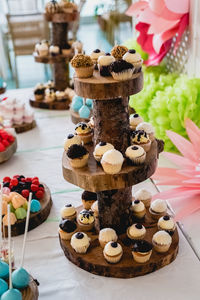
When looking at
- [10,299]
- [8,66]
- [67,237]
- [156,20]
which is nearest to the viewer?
[10,299]

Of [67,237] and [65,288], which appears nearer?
[65,288]

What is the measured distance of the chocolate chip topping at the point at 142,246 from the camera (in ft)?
3.12

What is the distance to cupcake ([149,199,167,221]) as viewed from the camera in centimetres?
111

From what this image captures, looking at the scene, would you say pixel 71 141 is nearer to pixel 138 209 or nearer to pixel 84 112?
pixel 138 209

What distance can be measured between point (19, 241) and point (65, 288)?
0.76ft

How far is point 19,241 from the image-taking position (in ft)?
3.66

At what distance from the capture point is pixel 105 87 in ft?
2.74

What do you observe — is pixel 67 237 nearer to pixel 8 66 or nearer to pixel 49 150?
pixel 49 150

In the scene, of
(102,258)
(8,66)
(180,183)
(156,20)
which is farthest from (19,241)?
(8,66)

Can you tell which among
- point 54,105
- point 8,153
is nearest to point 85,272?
point 8,153

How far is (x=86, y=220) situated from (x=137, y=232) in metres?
0.15

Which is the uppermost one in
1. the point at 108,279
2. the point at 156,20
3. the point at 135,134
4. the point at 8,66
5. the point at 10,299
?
the point at 156,20

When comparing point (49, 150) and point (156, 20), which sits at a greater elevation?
point (156, 20)

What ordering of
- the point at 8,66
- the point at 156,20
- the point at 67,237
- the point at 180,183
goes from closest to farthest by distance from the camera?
the point at 67,237 < the point at 180,183 < the point at 156,20 < the point at 8,66
